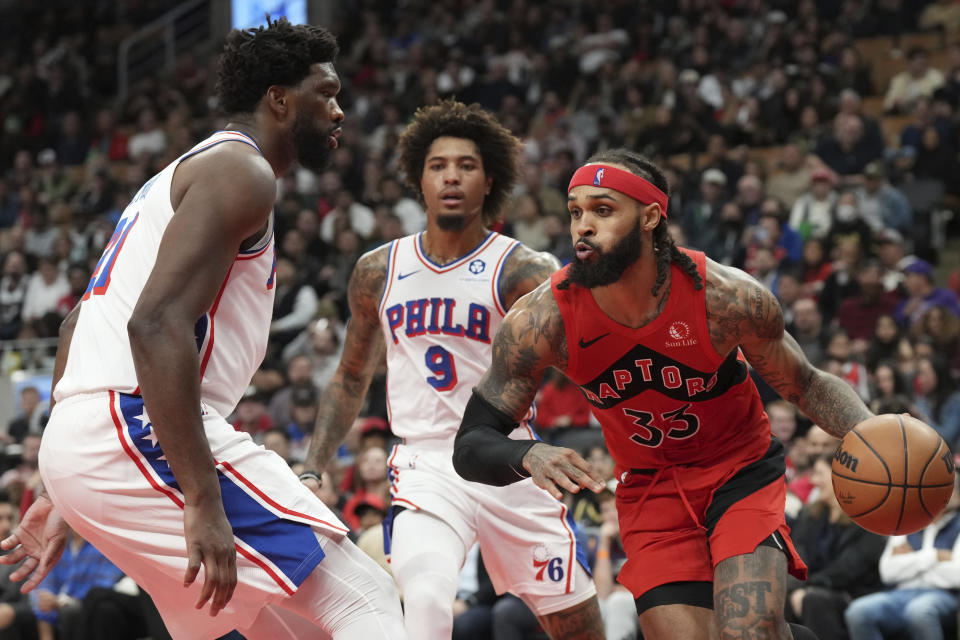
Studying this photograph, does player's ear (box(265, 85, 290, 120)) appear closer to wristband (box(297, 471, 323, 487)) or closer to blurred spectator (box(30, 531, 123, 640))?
wristband (box(297, 471, 323, 487))

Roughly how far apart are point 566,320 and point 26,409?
10300 millimetres

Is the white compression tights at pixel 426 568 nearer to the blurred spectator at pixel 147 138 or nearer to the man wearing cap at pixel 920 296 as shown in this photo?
the man wearing cap at pixel 920 296

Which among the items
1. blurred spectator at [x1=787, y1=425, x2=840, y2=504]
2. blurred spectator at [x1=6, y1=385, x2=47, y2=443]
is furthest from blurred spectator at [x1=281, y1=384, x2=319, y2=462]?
blurred spectator at [x1=787, y1=425, x2=840, y2=504]

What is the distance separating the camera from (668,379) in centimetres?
418

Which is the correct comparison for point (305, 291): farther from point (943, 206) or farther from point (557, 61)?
point (943, 206)

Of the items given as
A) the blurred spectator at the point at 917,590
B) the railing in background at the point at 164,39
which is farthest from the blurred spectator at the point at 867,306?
the railing in background at the point at 164,39

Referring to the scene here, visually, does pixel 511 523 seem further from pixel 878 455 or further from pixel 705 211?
pixel 705 211

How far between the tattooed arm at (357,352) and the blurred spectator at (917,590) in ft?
11.8

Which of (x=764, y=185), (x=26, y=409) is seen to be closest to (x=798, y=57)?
(x=764, y=185)

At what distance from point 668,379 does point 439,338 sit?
4.37ft

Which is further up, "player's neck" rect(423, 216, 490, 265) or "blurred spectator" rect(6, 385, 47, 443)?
"player's neck" rect(423, 216, 490, 265)

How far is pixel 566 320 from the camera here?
4.19 meters

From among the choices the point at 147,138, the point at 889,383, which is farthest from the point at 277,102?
the point at 147,138

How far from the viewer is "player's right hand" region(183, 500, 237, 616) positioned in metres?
3.06
